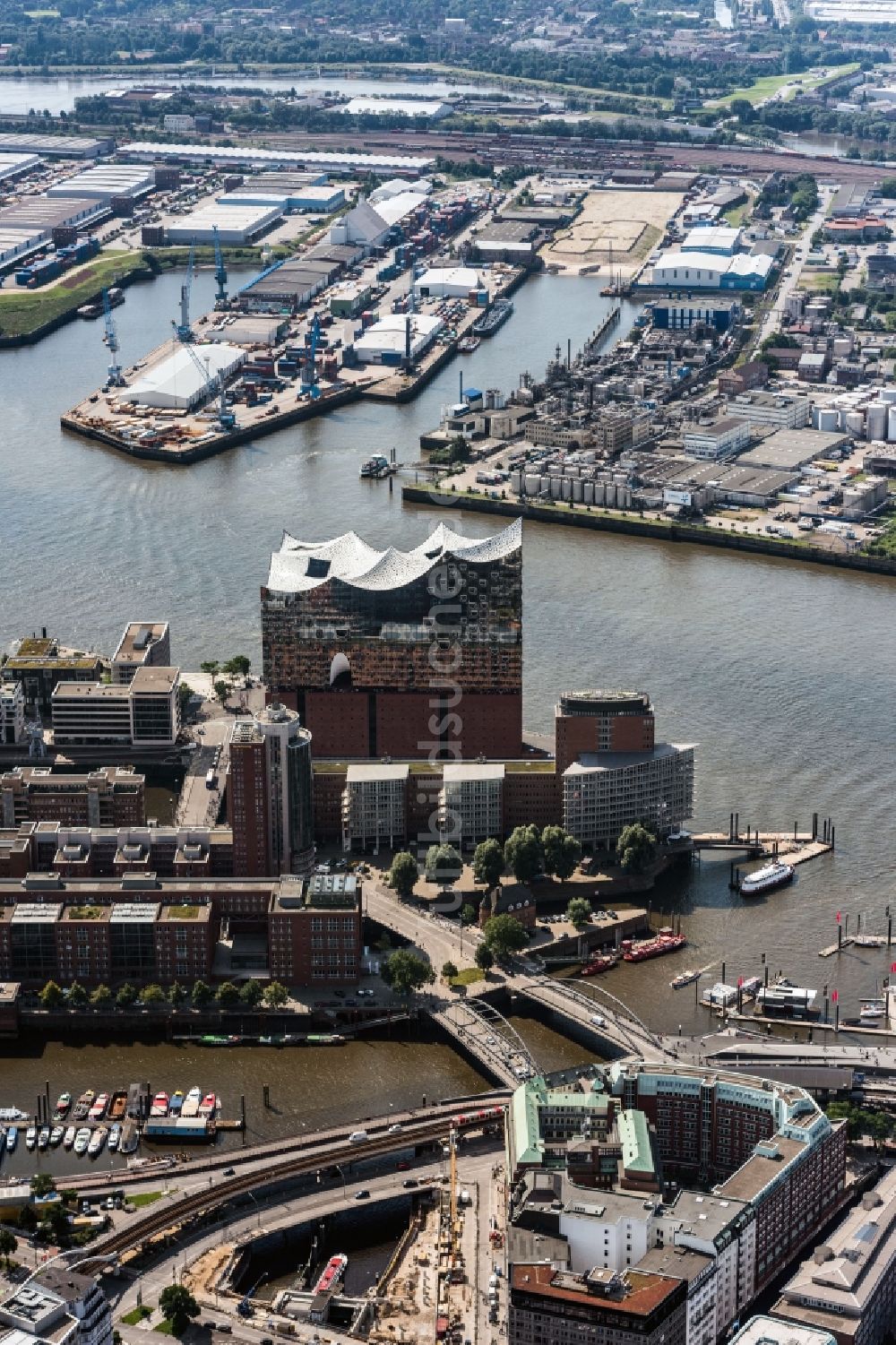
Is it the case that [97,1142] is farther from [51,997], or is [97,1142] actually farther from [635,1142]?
[635,1142]

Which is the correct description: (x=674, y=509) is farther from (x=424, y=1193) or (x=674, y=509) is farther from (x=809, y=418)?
(x=424, y=1193)

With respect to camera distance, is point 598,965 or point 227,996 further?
point 598,965

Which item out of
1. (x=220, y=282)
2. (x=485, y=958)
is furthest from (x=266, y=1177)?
(x=220, y=282)

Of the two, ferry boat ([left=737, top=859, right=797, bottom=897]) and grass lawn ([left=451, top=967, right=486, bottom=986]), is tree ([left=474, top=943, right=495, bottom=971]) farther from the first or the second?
ferry boat ([left=737, top=859, right=797, bottom=897])

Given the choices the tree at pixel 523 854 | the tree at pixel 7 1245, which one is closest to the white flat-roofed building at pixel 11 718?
the tree at pixel 523 854

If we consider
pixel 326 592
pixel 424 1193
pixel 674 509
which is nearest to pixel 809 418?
pixel 674 509

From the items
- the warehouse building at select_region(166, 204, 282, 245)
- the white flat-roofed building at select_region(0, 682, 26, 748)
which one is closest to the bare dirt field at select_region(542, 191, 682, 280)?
the warehouse building at select_region(166, 204, 282, 245)
